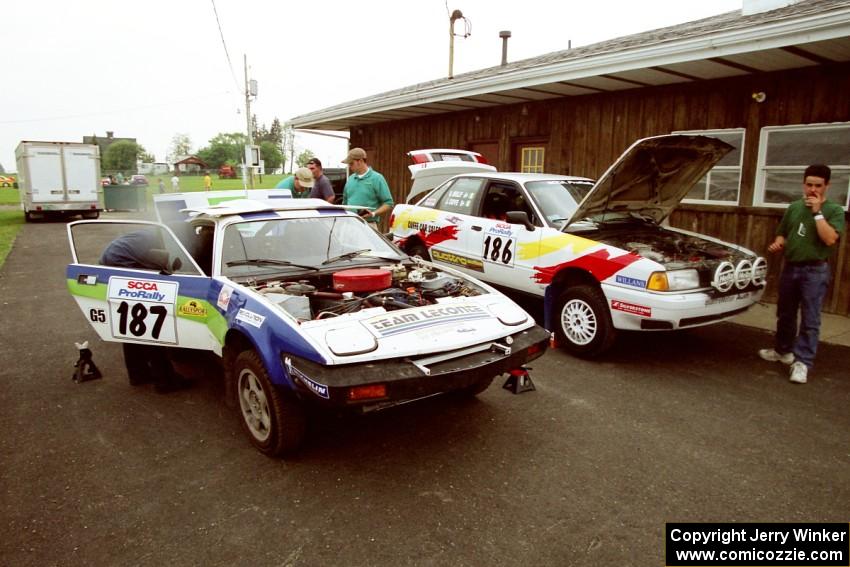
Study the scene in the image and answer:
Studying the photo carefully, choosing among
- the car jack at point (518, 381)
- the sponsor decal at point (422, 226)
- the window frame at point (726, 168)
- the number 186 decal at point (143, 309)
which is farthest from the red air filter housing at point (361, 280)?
the window frame at point (726, 168)

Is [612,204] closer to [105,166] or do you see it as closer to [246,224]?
[246,224]

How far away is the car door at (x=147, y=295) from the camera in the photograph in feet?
12.9

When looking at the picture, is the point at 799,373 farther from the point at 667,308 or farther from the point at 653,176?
the point at 653,176

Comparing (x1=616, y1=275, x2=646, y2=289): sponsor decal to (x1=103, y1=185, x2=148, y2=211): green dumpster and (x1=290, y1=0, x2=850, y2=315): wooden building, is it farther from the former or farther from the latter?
(x1=103, y1=185, x2=148, y2=211): green dumpster

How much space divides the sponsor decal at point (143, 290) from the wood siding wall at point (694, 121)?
7296mm

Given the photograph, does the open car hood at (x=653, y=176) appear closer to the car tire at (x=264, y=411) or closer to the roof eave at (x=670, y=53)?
the roof eave at (x=670, y=53)

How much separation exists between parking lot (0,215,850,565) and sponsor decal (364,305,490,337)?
34.2 inches

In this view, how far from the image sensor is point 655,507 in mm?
2926

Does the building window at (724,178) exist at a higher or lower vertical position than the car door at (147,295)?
higher

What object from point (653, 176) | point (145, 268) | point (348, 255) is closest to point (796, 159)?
point (653, 176)

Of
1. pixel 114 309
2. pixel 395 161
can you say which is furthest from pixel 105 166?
pixel 114 309

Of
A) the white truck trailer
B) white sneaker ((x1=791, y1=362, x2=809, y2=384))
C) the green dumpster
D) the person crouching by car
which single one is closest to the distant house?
the green dumpster

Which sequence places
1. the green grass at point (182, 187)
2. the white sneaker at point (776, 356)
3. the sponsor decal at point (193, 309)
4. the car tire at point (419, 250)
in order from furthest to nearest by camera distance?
the green grass at point (182, 187) → the car tire at point (419, 250) → the white sneaker at point (776, 356) → the sponsor decal at point (193, 309)

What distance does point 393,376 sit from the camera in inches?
111
